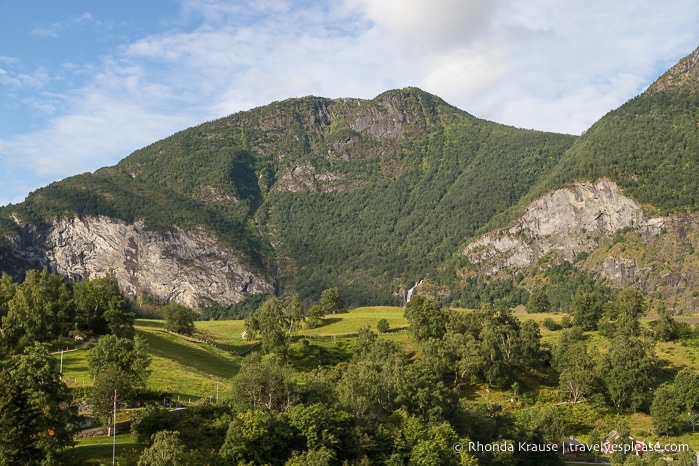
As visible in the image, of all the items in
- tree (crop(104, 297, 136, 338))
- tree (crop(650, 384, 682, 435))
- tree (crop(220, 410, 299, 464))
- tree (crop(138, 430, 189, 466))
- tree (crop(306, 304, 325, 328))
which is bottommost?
tree (crop(650, 384, 682, 435))

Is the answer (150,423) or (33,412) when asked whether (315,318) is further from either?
(33,412)

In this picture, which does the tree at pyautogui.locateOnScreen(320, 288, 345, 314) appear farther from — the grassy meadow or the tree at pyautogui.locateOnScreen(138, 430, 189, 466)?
the tree at pyautogui.locateOnScreen(138, 430, 189, 466)

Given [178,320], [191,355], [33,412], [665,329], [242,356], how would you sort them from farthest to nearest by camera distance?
[178,320]
[242,356]
[665,329]
[191,355]
[33,412]

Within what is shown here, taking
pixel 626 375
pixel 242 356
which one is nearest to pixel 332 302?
pixel 242 356

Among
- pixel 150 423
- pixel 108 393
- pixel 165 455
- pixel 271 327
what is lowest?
pixel 165 455

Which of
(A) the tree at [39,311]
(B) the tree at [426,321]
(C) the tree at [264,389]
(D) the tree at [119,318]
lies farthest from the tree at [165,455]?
(B) the tree at [426,321]

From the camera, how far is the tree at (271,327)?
3932 inches

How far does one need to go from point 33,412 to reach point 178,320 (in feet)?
259

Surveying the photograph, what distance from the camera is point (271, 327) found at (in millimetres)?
106500

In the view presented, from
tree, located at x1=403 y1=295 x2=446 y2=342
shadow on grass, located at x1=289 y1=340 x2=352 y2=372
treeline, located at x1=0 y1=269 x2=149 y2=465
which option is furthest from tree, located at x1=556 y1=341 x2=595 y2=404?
treeline, located at x1=0 y1=269 x2=149 y2=465

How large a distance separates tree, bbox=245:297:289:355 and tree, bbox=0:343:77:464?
5307 cm

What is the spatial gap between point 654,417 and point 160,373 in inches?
2473

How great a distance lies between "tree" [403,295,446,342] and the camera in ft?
346

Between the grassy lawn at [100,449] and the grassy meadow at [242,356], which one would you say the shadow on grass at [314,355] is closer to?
the grassy meadow at [242,356]
